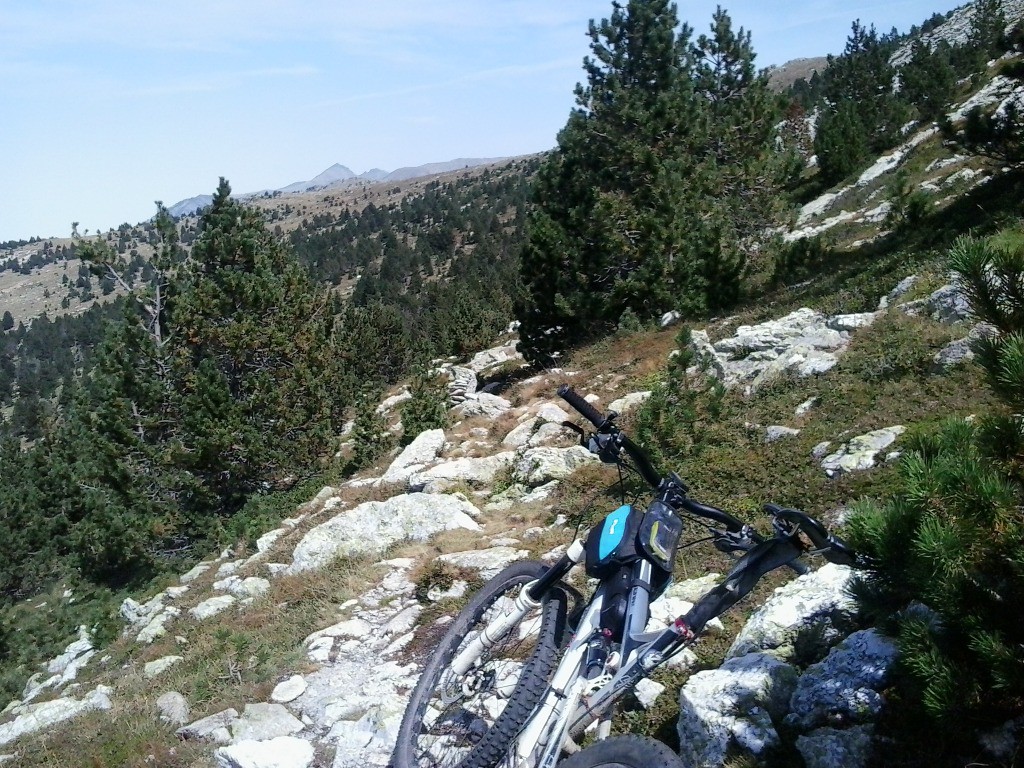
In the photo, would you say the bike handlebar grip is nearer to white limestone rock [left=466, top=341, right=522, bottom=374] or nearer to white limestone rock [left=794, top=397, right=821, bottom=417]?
white limestone rock [left=794, top=397, right=821, bottom=417]

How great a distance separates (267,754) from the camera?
4578 mm

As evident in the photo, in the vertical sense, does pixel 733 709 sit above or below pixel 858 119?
below

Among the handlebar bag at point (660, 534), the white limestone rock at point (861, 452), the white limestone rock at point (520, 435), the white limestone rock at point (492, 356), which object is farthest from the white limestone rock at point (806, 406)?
the white limestone rock at point (492, 356)

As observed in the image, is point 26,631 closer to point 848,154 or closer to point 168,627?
point 168,627

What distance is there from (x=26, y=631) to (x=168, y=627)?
61.3ft

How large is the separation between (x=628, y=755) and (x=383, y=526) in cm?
684

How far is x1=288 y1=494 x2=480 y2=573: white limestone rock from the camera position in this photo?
28.9 ft

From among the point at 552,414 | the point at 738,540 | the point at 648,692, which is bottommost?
the point at 552,414

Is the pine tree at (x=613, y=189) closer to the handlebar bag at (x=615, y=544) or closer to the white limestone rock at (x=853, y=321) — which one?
the white limestone rock at (x=853, y=321)

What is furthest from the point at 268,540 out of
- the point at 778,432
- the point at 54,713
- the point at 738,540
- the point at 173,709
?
the point at 738,540

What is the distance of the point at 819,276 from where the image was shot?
1497cm

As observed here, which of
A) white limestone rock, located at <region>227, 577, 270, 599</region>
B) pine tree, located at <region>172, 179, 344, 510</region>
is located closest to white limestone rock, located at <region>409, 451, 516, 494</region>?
white limestone rock, located at <region>227, 577, 270, 599</region>

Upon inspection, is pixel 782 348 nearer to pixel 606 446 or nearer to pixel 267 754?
pixel 606 446

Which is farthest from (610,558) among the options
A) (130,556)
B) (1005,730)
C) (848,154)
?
(848,154)
